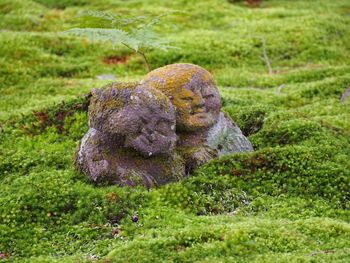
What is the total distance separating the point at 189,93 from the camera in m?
11.0

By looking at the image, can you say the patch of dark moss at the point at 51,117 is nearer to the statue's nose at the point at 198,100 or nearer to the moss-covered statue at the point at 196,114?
the moss-covered statue at the point at 196,114

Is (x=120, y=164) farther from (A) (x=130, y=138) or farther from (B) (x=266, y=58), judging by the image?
(B) (x=266, y=58)

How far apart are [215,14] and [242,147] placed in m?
14.7

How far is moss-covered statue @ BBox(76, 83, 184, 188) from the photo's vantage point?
9.95m

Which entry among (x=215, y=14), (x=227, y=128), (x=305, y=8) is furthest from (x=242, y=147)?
(x=305, y=8)

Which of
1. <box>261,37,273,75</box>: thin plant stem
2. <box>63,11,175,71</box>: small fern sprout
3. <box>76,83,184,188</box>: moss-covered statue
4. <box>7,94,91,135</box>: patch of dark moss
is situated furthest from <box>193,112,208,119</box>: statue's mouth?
<box>261,37,273,75</box>: thin plant stem

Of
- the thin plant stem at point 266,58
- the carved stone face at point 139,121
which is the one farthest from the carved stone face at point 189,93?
the thin plant stem at point 266,58

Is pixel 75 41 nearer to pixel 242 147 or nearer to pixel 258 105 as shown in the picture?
pixel 258 105

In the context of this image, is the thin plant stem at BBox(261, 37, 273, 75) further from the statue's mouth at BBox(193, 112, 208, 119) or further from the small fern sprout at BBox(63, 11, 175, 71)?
the statue's mouth at BBox(193, 112, 208, 119)

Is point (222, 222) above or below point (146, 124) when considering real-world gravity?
below

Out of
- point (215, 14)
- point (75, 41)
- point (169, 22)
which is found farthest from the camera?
point (215, 14)

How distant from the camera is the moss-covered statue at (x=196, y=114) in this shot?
10.9 metres

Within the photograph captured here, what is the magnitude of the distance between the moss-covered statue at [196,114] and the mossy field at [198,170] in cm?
46

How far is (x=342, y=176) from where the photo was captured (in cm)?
1041
